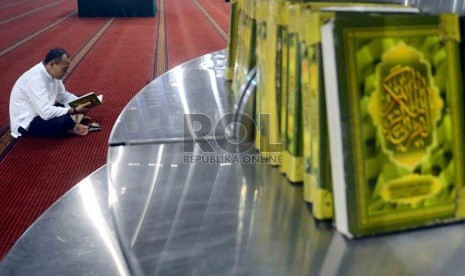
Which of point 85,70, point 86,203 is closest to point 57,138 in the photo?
point 86,203

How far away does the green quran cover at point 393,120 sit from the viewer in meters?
0.63

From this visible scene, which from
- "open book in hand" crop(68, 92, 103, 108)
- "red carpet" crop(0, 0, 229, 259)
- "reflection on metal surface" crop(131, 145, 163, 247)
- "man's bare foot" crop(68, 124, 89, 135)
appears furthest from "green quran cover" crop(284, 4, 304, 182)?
"man's bare foot" crop(68, 124, 89, 135)

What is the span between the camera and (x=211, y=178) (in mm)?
891

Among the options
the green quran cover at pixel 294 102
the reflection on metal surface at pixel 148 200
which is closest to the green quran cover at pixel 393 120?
the green quran cover at pixel 294 102

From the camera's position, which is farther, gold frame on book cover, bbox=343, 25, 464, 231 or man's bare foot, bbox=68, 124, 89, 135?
man's bare foot, bbox=68, 124, 89, 135

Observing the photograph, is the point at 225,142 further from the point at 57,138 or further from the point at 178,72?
the point at 57,138

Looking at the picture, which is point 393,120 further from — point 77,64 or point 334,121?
point 77,64

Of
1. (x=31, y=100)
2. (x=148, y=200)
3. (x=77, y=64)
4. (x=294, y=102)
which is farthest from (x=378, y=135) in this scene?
(x=77, y=64)

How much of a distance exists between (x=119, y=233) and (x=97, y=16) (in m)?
6.64

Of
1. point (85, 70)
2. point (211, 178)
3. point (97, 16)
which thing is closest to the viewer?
point (211, 178)

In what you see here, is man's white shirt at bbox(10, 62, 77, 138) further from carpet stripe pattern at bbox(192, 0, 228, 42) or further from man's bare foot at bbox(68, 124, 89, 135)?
carpet stripe pattern at bbox(192, 0, 228, 42)

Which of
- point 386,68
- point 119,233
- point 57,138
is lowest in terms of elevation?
point 57,138

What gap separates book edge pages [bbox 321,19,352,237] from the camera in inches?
24.7

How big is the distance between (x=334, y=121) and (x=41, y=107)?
2.34m
